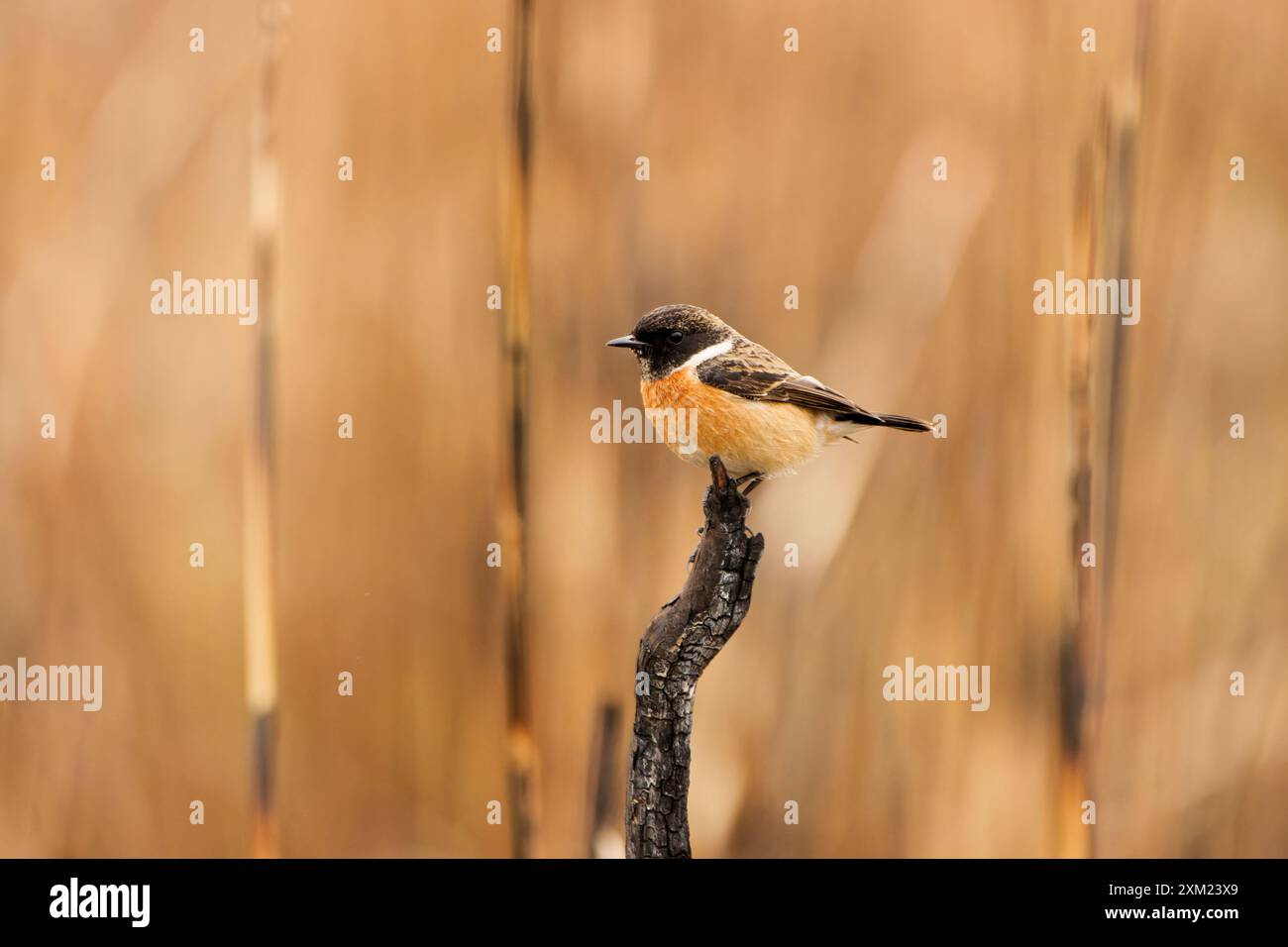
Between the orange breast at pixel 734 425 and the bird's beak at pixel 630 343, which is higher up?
the bird's beak at pixel 630 343

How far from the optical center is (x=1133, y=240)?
2.83 meters

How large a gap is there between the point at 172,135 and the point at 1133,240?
277 cm

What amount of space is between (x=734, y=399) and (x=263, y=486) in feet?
4.48

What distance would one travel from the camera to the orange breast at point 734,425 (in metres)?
2.19

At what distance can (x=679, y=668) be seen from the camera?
1.95 meters

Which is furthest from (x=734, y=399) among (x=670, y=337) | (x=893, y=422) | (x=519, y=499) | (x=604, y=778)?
(x=604, y=778)

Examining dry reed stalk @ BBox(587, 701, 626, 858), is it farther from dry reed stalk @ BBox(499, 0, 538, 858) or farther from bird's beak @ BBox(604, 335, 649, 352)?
bird's beak @ BBox(604, 335, 649, 352)

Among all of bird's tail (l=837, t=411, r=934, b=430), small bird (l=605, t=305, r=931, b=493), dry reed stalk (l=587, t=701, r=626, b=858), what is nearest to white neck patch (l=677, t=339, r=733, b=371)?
small bird (l=605, t=305, r=931, b=493)

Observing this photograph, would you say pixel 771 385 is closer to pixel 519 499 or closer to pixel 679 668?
pixel 679 668

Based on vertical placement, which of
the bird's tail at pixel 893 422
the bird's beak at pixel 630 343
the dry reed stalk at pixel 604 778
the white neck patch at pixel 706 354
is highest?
the bird's beak at pixel 630 343

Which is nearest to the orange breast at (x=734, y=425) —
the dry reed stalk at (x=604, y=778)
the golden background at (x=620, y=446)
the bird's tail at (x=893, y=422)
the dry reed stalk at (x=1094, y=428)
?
the bird's tail at (x=893, y=422)

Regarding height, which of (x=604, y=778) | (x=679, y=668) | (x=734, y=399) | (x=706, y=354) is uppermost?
(x=706, y=354)

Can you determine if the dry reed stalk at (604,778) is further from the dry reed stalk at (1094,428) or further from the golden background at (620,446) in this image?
the dry reed stalk at (1094,428)

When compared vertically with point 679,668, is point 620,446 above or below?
above
